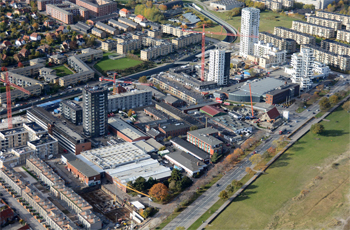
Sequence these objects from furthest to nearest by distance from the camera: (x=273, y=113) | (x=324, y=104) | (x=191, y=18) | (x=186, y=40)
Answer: (x=191, y=18) < (x=186, y=40) < (x=324, y=104) < (x=273, y=113)

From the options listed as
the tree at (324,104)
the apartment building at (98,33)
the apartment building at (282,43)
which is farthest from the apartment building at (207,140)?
the apartment building at (98,33)

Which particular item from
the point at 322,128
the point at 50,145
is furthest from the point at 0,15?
the point at 322,128

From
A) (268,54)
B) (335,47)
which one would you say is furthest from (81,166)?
(335,47)

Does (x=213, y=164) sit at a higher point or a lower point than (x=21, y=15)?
lower

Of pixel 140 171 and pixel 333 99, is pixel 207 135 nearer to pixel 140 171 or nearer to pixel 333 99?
pixel 140 171

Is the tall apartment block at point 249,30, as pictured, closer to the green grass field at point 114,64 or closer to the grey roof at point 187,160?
the green grass field at point 114,64

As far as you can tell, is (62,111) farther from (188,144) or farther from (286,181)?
(286,181)
